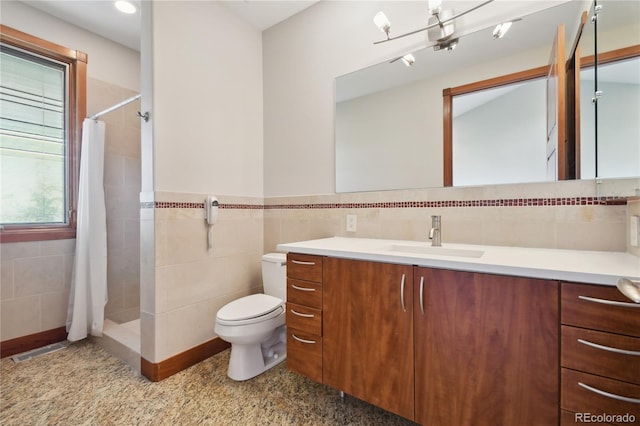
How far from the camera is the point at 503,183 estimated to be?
152 centimetres

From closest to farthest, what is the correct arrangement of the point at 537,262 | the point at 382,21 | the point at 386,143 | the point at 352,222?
the point at 537,262
the point at 382,21
the point at 386,143
the point at 352,222

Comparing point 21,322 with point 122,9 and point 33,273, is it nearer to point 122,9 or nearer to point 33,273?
point 33,273

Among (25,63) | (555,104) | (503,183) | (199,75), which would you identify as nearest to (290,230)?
(199,75)

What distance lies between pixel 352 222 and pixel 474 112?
100 cm

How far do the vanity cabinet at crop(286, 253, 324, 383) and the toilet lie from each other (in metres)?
0.27

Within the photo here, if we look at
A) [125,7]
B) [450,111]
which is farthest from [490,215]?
[125,7]

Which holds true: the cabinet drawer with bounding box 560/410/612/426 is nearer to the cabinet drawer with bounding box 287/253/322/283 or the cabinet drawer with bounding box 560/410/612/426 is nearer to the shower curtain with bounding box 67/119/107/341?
the cabinet drawer with bounding box 287/253/322/283

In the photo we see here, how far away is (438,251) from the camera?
149cm

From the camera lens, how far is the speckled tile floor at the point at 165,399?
4.74 ft

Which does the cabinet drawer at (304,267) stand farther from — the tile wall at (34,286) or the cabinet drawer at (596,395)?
the tile wall at (34,286)

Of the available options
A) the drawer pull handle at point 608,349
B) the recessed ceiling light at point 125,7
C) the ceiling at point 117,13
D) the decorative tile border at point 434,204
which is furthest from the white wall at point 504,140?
the recessed ceiling light at point 125,7

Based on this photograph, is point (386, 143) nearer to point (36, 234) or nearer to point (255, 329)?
point (255, 329)

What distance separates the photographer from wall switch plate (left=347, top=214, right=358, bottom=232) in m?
2.03

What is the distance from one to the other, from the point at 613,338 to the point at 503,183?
0.85m
